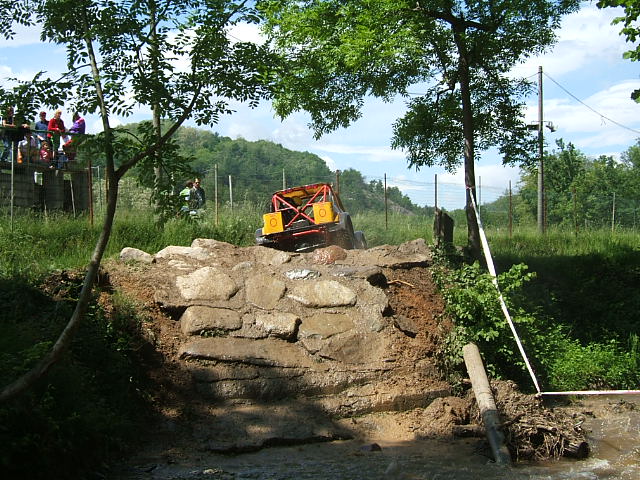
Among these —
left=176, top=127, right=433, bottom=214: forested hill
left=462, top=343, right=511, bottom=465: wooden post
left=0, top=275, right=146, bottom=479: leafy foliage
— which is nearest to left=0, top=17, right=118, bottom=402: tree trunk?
left=0, top=275, right=146, bottom=479: leafy foliage

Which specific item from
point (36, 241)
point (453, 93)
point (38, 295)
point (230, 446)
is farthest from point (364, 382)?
point (453, 93)

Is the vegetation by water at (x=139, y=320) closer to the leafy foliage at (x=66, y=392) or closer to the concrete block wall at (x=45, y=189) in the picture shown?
the leafy foliage at (x=66, y=392)

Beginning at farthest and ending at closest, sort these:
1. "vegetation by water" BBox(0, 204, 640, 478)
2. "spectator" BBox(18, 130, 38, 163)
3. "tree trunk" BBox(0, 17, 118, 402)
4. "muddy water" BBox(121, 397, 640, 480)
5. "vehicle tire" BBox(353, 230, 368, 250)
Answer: "vehicle tire" BBox(353, 230, 368, 250)
"spectator" BBox(18, 130, 38, 163)
"muddy water" BBox(121, 397, 640, 480)
"vegetation by water" BBox(0, 204, 640, 478)
"tree trunk" BBox(0, 17, 118, 402)

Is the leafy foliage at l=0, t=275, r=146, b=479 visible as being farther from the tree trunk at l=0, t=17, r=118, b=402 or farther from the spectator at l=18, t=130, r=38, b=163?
the spectator at l=18, t=130, r=38, b=163

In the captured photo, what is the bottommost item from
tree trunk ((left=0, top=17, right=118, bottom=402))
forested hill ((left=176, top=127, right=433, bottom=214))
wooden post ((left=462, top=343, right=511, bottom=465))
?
wooden post ((left=462, top=343, right=511, bottom=465))

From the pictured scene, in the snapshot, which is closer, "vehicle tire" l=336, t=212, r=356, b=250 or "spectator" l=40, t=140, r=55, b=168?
"vehicle tire" l=336, t=212, r=356, b=250

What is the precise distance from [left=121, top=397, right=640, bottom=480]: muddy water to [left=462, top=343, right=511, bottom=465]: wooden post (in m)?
0.16

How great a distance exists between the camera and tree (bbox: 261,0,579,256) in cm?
1280

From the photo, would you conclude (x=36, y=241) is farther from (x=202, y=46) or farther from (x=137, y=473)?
(x=202, y=46)

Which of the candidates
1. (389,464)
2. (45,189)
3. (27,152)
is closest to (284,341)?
(389,464)

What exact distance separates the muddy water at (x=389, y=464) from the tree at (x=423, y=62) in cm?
635

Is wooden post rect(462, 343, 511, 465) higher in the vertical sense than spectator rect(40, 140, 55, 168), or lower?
lower

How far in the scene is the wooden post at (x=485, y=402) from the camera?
321 inches

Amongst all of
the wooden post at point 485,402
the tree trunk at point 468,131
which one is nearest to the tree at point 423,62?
the tree trunk at point 468,131
